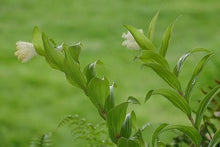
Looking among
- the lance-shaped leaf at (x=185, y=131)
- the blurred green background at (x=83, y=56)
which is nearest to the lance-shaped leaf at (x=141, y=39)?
the lance-shaped leaf at (x=185, y=131)

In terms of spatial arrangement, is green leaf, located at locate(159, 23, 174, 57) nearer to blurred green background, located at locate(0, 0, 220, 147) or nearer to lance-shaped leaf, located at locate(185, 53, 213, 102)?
lance-shaped leaf, located at locate(185, 53, 213, 102)

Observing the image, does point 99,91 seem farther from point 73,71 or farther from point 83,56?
point 83,56

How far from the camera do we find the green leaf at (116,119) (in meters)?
0.52

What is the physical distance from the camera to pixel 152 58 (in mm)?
537

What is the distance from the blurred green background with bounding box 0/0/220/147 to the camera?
8.54 feet

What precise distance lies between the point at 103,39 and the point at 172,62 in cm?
76

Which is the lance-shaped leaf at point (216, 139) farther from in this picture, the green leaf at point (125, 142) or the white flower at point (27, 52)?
the white flower at point (27, 52)

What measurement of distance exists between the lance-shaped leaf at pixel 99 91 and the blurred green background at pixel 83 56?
3.40ft

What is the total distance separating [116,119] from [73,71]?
3.1 inches

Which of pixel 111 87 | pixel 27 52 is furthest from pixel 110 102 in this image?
pixel 27 52

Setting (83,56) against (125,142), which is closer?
(125,142)

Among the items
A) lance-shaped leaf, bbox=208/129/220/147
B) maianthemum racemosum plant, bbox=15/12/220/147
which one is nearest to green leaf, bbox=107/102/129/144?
maianthemum racemosum plant, bbox=15/12/220/147

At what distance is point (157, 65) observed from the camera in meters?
0.52

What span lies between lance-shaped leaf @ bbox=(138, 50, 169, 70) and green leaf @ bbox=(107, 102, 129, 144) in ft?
0.20
